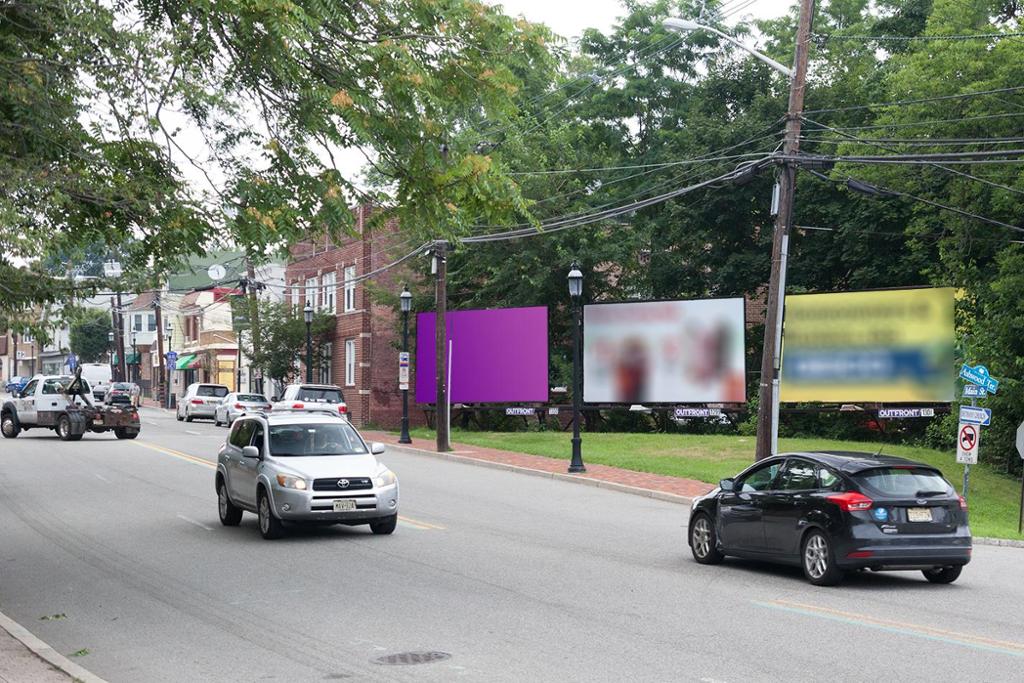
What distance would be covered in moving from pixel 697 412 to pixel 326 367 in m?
24.9

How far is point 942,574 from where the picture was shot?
47.0 ft

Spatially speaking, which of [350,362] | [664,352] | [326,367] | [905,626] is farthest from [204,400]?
[905,626]

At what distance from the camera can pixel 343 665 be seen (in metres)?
9.61

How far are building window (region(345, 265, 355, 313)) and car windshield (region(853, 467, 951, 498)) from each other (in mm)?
45565

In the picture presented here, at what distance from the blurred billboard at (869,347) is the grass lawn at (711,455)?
2.81 meters

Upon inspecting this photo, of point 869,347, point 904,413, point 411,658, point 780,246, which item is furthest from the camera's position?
point 869,347

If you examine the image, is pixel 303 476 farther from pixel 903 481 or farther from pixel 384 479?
pixel 903 481

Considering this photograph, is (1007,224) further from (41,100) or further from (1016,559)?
(41,100)

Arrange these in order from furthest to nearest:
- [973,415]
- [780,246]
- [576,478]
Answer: [576,478] < [780,246] < [973,415]

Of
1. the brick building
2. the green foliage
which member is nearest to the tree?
the brick building

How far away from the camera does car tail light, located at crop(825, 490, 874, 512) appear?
44.3 ft

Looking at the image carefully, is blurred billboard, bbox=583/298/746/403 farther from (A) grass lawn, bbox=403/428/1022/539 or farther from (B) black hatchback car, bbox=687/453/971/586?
(B) black hatchback car, bbox=687/453/971/586

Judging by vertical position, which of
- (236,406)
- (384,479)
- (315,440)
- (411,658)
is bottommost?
(411,658)

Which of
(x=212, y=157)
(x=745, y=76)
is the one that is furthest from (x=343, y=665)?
(x=745, y=76)
